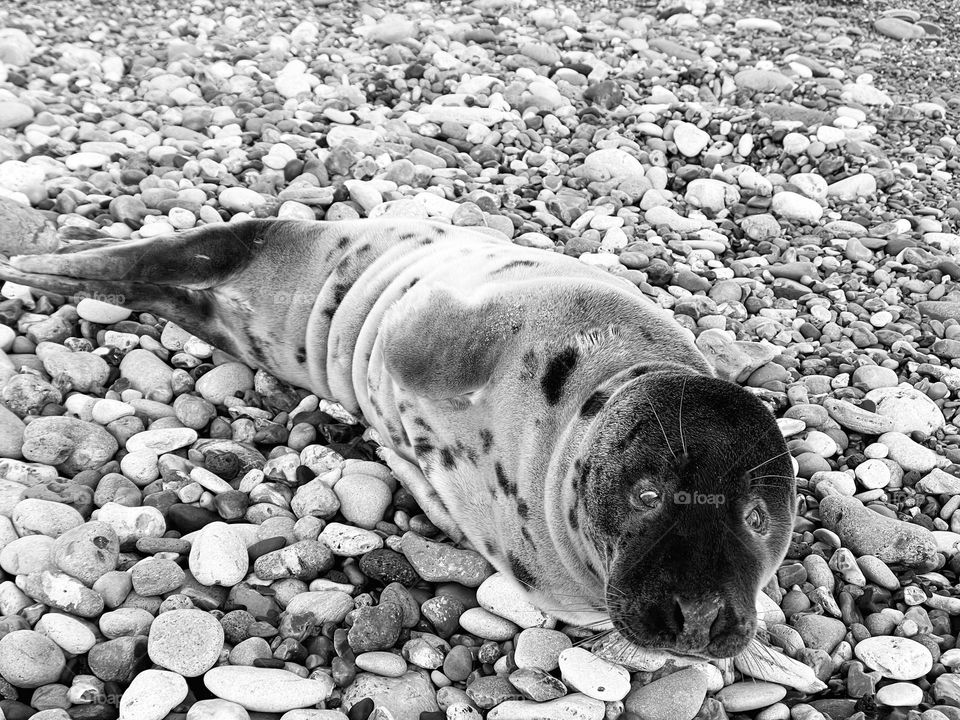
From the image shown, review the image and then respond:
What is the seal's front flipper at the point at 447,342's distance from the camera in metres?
3.38

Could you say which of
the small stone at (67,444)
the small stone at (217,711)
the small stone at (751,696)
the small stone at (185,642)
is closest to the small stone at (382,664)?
the small stone at (217,711)

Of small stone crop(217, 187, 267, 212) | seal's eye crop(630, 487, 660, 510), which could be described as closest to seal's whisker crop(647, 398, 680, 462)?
seal's eye crop(630, 487, 660, 510)

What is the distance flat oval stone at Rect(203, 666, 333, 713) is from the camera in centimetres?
280

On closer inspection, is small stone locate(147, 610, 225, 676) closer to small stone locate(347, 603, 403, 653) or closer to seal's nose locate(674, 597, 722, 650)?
small stone locate(347, 603, 403, 653)

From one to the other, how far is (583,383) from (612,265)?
210 centimetres

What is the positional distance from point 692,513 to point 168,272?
9.53 ft

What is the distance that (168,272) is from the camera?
4.39m

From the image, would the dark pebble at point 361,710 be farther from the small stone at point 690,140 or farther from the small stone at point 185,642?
the small stone at point 690,140

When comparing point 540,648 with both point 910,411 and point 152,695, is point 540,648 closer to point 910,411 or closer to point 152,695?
point 152,695

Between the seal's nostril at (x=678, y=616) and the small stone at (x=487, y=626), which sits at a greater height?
the seal's nostril at (x=678, y=616)

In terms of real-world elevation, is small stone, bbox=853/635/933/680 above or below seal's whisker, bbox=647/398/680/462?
below

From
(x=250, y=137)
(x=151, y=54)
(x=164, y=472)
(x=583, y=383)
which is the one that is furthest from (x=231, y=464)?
(x=151, y=54)

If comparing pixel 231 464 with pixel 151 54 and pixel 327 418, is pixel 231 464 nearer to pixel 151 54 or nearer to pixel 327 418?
pixel 327 418

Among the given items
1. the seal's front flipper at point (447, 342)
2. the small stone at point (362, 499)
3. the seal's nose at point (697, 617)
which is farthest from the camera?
the small stone at point (362, 499)
